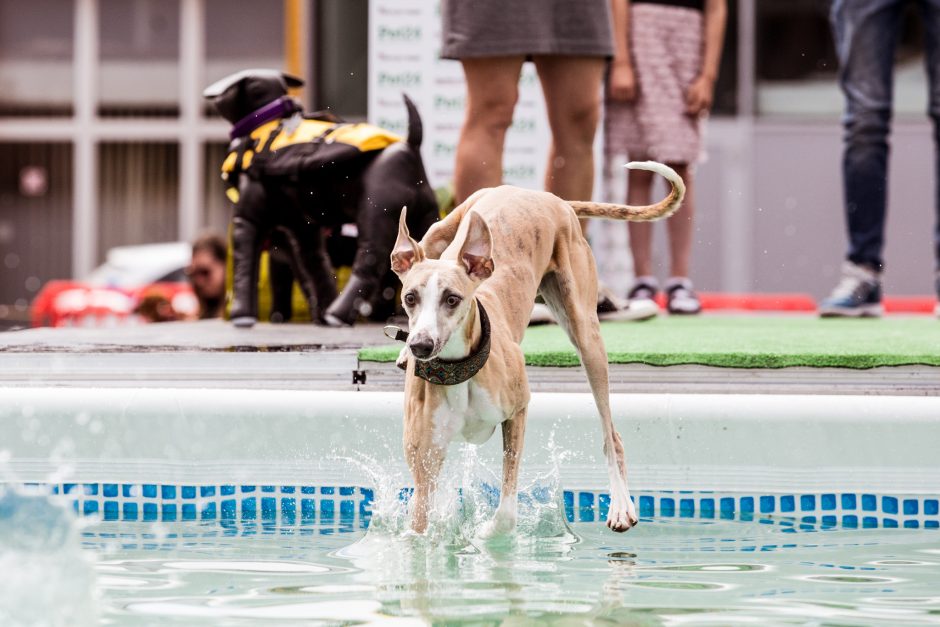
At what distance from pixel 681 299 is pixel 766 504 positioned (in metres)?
2.48

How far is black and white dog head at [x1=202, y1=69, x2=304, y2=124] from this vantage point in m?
4.79

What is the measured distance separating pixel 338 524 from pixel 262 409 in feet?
1.06

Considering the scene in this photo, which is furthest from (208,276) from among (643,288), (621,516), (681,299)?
(621,516)

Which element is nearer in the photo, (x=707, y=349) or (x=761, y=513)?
(x=761, y=513)

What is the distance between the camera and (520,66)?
4.14 metres

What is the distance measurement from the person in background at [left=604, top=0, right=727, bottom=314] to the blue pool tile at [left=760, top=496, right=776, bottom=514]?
2.38 metres

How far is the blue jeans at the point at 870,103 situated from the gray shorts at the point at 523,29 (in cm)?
134

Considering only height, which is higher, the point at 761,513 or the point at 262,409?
the point at 262,409

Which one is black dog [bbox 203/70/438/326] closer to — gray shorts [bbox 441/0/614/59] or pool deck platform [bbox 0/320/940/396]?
gray shorts [bbox 441/0/614/59]

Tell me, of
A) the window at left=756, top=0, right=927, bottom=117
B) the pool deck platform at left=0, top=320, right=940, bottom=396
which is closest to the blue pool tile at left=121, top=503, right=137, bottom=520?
the pool deck platform at left=0, top=320, right=940, bottom=396

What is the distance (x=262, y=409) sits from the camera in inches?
121

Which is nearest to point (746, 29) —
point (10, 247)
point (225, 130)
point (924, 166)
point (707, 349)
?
point (924, 166)

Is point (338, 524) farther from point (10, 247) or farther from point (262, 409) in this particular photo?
point (10, 247)

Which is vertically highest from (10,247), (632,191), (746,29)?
(746,29)
